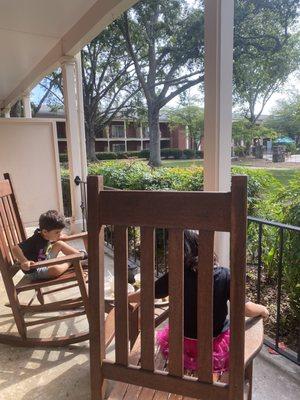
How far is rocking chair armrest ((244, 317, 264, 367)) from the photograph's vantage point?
97 cm

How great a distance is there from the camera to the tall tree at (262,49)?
6.89 meters

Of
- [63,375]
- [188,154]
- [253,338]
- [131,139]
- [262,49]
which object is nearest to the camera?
[253,338]

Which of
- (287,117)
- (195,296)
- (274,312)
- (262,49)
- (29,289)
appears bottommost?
(274,312)

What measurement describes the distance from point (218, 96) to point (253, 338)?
136 cm

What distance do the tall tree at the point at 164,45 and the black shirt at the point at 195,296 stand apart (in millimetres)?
7964

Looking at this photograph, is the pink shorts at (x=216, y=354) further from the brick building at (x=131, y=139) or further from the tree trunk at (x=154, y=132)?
the brick building at (x=131, y=139)

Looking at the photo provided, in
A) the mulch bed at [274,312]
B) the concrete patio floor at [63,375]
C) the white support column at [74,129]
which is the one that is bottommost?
the mulch bed at [274,312]

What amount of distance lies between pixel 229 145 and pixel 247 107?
6176 mm

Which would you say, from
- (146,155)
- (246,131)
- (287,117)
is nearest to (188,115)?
(146,155)

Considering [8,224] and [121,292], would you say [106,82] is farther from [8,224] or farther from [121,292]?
[121,292]

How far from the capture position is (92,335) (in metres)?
0.97

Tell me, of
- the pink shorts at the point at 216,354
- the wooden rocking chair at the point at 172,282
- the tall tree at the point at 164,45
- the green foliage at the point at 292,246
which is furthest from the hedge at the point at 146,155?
the wooden rocking chair at the point at 172,282

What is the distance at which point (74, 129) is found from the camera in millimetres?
4211

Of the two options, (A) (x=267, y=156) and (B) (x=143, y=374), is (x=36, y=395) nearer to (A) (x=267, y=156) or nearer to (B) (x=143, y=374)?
(B) (x=143, y=374)
